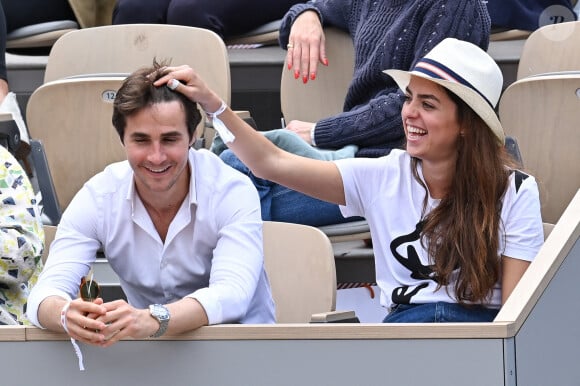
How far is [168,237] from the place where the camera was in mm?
2199

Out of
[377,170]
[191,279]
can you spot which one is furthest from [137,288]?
[377,170]

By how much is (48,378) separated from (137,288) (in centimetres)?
47

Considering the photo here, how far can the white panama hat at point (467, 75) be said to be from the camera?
2240mm

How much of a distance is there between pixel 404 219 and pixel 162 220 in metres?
0.49

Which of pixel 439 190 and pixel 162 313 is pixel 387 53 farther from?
pixel 162 313

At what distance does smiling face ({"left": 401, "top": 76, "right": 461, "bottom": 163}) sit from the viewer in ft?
7.44

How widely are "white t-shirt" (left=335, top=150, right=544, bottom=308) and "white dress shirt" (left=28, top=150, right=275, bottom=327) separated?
25 cm

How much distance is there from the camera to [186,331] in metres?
1.80

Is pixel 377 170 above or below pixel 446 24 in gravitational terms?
below

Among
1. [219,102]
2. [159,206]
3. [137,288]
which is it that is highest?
[219,102]

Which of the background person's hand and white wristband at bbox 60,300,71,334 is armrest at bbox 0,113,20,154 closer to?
the background person's hand

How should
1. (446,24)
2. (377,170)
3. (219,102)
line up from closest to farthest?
(219,102), (377,170), (446,24)

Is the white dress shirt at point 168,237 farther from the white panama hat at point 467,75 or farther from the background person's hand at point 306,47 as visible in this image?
the background person's hand at point 306,47

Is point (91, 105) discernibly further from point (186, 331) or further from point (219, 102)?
point (186, 331)
